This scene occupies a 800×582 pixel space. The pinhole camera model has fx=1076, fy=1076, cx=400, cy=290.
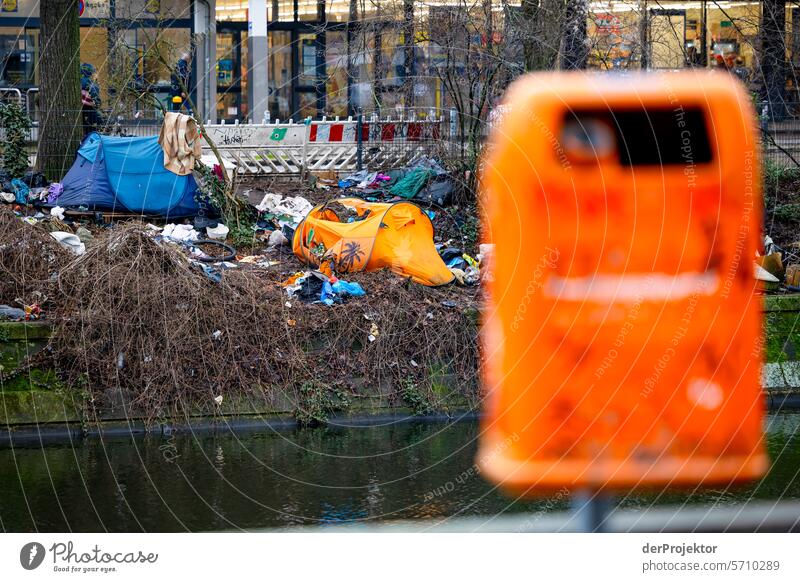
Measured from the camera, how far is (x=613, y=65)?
501 centimetres

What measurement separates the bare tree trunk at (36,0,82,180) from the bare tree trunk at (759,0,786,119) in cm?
652

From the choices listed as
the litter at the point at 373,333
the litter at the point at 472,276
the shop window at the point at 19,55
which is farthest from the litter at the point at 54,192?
the shop window at the point at 19,55

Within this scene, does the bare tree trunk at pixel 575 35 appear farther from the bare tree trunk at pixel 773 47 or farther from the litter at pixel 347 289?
the litter at pixel 347 289

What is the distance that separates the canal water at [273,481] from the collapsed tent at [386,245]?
150 cm

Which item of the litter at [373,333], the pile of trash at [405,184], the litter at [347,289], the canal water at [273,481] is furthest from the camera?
the pile of trash at [405,184]

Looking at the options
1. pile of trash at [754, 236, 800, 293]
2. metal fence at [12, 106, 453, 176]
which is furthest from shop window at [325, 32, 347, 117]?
pile of trash at [754, 236, 800, 293]

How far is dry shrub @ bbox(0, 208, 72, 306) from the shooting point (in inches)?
302

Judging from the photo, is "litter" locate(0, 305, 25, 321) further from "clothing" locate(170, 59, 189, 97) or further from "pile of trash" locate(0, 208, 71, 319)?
"clothing" locate(170, 59, 189, 97)

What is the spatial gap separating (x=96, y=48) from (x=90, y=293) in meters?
9.28

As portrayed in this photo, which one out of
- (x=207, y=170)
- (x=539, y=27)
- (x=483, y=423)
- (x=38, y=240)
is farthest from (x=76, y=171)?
(x=539, y=27)

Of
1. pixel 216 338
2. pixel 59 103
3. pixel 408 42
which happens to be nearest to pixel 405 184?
pixel 408 42

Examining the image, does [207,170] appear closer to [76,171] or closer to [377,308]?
[76,171]

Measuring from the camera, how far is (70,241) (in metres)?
8.32

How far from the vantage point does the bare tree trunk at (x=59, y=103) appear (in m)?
10.5
